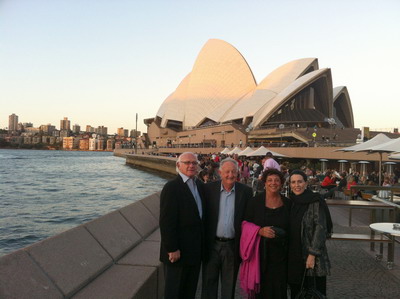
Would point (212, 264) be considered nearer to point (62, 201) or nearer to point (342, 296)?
point (342, 296)

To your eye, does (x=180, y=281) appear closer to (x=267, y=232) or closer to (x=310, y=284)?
(x=267, y=232)

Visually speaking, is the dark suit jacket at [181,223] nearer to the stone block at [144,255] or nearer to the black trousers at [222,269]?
the black trousers at [222,269]

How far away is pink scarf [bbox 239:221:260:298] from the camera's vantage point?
265 cm

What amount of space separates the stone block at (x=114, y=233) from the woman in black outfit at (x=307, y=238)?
1730 millimetres

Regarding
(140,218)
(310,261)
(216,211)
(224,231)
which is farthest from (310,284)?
(140,218)

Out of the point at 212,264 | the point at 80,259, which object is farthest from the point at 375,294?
the point at 80,259

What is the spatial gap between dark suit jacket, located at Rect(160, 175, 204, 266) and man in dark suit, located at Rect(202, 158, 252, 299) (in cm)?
14

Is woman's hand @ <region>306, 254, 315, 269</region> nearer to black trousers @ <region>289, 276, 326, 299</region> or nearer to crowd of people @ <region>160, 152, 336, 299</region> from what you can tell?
crowd of people @ <region>160, 152, 336, 299</region>

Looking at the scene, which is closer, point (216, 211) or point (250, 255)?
point (250, 255)

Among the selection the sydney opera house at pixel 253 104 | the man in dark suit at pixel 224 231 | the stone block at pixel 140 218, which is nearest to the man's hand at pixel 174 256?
the man in dark suit at pixel 224 231

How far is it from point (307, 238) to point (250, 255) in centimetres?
46

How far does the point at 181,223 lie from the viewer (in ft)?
8.74

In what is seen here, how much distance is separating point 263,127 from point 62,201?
3123 centimetres

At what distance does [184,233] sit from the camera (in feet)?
8.75
